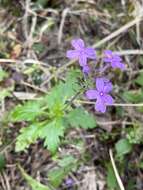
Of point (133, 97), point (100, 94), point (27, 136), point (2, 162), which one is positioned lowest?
point (2, 162)

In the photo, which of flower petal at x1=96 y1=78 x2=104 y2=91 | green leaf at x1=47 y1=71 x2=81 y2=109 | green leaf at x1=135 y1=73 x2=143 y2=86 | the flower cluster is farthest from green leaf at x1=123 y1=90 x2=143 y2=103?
flower petal at x1=96 y1=78 x2=104 y2=91

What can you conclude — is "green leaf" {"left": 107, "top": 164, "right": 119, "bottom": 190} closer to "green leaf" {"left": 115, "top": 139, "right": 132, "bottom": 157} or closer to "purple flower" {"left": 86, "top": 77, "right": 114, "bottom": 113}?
"green leaf" {"left": 115, "top": 139, "right": 132, "bottom": 157}

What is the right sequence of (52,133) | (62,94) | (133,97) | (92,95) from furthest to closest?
(133,97), (62,94), (52,133), (92,95)

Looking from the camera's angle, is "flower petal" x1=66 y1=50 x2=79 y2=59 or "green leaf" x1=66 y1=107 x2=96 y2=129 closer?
"flower petal" x1=66 y1=50 x2=79 y2=59

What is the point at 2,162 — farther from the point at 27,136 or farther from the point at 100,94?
the point at 100,94

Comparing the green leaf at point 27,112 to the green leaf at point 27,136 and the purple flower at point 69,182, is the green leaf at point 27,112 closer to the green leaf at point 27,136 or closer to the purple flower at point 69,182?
the green leaf at point 27,136

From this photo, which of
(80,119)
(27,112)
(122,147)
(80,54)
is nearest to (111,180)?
(122,147)
